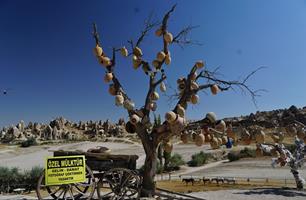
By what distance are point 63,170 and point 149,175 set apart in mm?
2012

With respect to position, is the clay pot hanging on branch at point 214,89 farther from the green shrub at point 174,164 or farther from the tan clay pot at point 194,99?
the green shrub at point 174,164

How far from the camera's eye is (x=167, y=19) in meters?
7.32

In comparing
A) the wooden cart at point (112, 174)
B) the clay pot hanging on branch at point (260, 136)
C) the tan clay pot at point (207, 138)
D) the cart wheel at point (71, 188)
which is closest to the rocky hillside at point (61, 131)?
the cart wheel at point (71, 188)

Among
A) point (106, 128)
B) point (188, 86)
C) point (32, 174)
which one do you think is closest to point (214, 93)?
point (188, 86)

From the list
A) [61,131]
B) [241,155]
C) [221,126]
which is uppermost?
[61,131]

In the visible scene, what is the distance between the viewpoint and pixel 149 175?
27.1 ft

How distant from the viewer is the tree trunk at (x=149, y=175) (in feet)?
26.8

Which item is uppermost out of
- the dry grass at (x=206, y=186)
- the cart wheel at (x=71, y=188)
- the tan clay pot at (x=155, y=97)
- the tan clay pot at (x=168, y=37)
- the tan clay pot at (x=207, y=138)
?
the tan clay pot at (x=168, y=37)

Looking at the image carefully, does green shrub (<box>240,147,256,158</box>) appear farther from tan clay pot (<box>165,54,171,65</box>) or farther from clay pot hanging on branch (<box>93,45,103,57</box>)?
clay pot hanging on branch (<box>93,45,103,57</box>)

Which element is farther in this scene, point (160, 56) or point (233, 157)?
point (233, 157)

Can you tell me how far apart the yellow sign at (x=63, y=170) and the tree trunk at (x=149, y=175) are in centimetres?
152

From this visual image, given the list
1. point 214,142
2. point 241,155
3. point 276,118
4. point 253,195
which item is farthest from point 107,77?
point 241,155

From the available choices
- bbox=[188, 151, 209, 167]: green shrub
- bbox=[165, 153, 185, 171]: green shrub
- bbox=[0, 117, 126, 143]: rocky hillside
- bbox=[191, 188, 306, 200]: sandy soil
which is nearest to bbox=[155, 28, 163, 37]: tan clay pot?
bbox=[191, 188, 306, 200]: sandy soil

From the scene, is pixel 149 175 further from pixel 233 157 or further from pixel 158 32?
pixel 233 157
